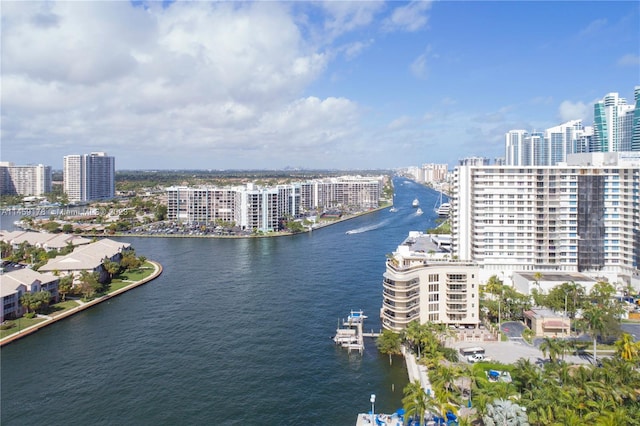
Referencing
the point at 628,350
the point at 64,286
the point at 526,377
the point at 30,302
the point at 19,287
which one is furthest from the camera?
the point at 64,286

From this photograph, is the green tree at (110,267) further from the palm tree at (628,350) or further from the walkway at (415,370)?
the palm tree at (628,350)

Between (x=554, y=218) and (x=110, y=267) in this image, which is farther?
(x=110, y=267)

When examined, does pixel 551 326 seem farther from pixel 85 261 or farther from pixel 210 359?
pixel 85 261

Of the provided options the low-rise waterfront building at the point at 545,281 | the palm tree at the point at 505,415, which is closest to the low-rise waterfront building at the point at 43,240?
the low-rise waterfront building at the point at 545,281

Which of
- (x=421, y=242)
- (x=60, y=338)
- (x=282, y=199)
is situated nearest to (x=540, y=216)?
(x=421, y=242)

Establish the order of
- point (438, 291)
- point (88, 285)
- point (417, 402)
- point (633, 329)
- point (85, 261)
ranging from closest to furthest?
point (417, 402) → point (438, 291) → point (633, 329) → point (88, 285) → point (85, 261)

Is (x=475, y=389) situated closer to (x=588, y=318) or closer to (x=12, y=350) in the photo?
(x=588, y=318)

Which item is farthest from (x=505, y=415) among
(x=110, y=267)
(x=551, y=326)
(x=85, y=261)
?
(x=85, y=261)
